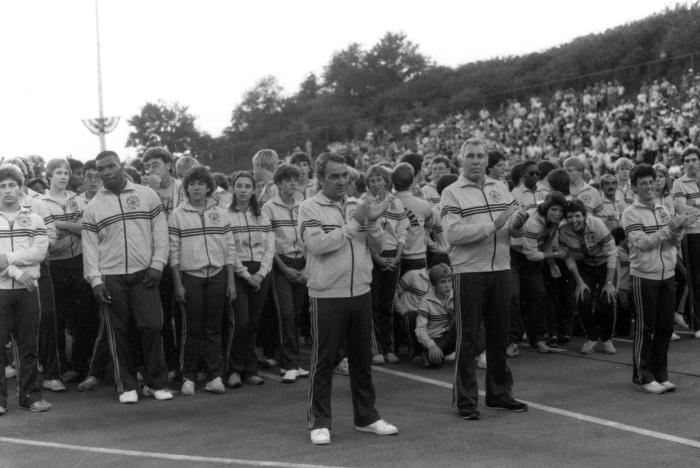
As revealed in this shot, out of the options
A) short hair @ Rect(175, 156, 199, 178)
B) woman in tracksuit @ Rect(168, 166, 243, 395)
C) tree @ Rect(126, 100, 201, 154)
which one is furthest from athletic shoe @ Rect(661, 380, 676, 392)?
tree @ Rect(126, 100, 201, 154)

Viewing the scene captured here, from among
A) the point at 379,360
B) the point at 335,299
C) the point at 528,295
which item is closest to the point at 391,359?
the point at 379,360

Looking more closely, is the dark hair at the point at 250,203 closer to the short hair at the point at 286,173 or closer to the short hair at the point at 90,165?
the short hair at the point at 286,173

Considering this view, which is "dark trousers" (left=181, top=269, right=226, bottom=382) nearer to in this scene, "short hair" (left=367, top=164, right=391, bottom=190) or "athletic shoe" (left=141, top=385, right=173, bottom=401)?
"athletic shoe" (left=141, top=385, right=173, bottom=401)

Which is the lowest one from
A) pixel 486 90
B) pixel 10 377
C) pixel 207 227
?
pixel 10 377

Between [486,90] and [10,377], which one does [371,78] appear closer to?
[486,90]

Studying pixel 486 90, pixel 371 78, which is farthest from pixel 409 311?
pixel 371 78

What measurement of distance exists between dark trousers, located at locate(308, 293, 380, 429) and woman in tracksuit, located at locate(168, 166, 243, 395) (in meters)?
2.04

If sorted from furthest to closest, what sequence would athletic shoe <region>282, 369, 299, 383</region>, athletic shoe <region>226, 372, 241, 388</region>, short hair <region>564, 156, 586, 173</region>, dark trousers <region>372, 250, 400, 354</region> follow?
short hair <region>564, 156, 586, 173</region>, dark trousers <region>372, 250, 400, 354</region>, athletic shoe <region>282, 369, 299, 383</region>, athletic shoe <region>226, 372, 241, 388</region>

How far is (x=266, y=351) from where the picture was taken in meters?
10.2

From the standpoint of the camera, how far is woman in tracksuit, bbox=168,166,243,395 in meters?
8.56

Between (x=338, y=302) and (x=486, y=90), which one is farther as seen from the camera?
(x=486, y=90)

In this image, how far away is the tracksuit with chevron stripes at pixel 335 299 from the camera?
6750 mm

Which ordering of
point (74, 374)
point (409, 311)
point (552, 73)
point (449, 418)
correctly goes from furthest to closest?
point (552, 73) → point (409, 311) → point (74, 374) → point (449, 418)

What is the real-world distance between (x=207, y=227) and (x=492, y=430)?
3402mm
